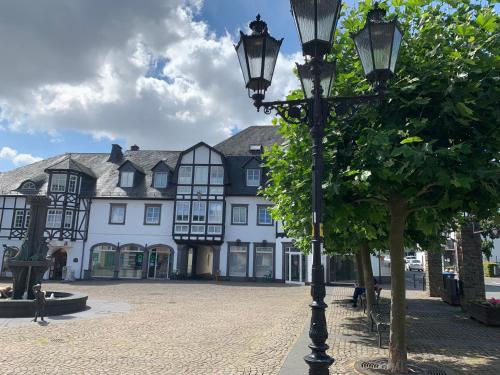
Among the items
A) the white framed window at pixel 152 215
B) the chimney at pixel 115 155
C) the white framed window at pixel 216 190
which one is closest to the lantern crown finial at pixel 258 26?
the white framed window at pixel 216 190

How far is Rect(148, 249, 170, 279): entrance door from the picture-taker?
31.3m

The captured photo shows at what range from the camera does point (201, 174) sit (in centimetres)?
3155

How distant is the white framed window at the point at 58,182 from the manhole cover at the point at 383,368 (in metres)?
28.9

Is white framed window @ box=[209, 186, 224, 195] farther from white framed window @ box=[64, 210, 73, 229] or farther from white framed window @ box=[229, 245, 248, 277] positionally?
white framed window @ box=[64, 210, 73, 229]

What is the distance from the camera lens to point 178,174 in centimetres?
3170

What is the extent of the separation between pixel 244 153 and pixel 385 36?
93.9 ft

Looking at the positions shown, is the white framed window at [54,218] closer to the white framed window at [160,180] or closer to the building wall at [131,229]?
the building wall at [131,229]

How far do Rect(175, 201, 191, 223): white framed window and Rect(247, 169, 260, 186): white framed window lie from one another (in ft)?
16.1

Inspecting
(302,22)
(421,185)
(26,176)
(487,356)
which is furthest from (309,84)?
(26,176)

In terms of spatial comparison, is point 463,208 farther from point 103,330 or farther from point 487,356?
point 103,330

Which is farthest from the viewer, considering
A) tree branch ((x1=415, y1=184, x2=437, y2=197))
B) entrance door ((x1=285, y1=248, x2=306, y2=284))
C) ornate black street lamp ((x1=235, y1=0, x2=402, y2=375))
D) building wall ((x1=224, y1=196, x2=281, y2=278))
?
building wall ((x1=224, y1=196, x2=281, y2=278))

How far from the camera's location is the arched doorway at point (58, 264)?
30894 mm

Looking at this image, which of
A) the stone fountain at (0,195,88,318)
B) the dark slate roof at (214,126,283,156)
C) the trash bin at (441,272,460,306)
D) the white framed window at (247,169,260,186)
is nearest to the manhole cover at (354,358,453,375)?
the stone fountain at (0,195,88,318)

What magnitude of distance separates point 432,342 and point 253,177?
2263 centimetres
